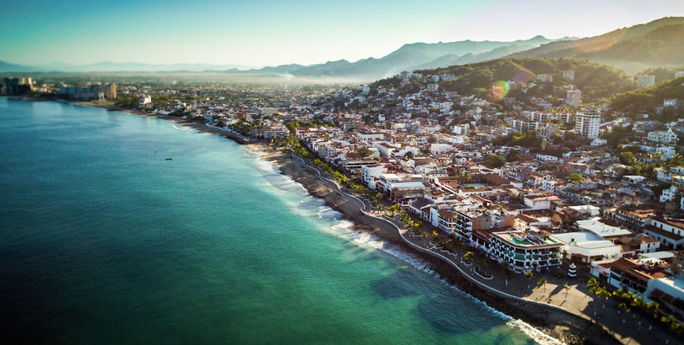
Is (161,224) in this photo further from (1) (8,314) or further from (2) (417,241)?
(2) (417,241)

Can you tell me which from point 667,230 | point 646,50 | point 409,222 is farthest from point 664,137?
point 646,50

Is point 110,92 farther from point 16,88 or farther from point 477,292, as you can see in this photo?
point 477,292

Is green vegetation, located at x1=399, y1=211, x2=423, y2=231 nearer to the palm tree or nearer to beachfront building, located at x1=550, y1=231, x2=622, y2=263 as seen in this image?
beachfront building, located at x1=550, y1=231, x2=622, y2=263

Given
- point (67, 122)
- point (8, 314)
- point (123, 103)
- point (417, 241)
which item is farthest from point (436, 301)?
point (123, 103)

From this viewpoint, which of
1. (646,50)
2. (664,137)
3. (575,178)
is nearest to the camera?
(575,178)

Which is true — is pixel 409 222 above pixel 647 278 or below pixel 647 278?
below

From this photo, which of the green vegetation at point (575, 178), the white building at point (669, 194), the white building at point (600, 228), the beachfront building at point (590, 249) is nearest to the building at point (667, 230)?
the white building at point (600, 228)

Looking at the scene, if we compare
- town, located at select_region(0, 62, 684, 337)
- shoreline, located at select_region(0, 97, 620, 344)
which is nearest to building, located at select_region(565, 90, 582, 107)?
town, located at select_region(0, 62, 684, 337)

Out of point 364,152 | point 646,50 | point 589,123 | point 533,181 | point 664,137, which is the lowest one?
point 533,181
